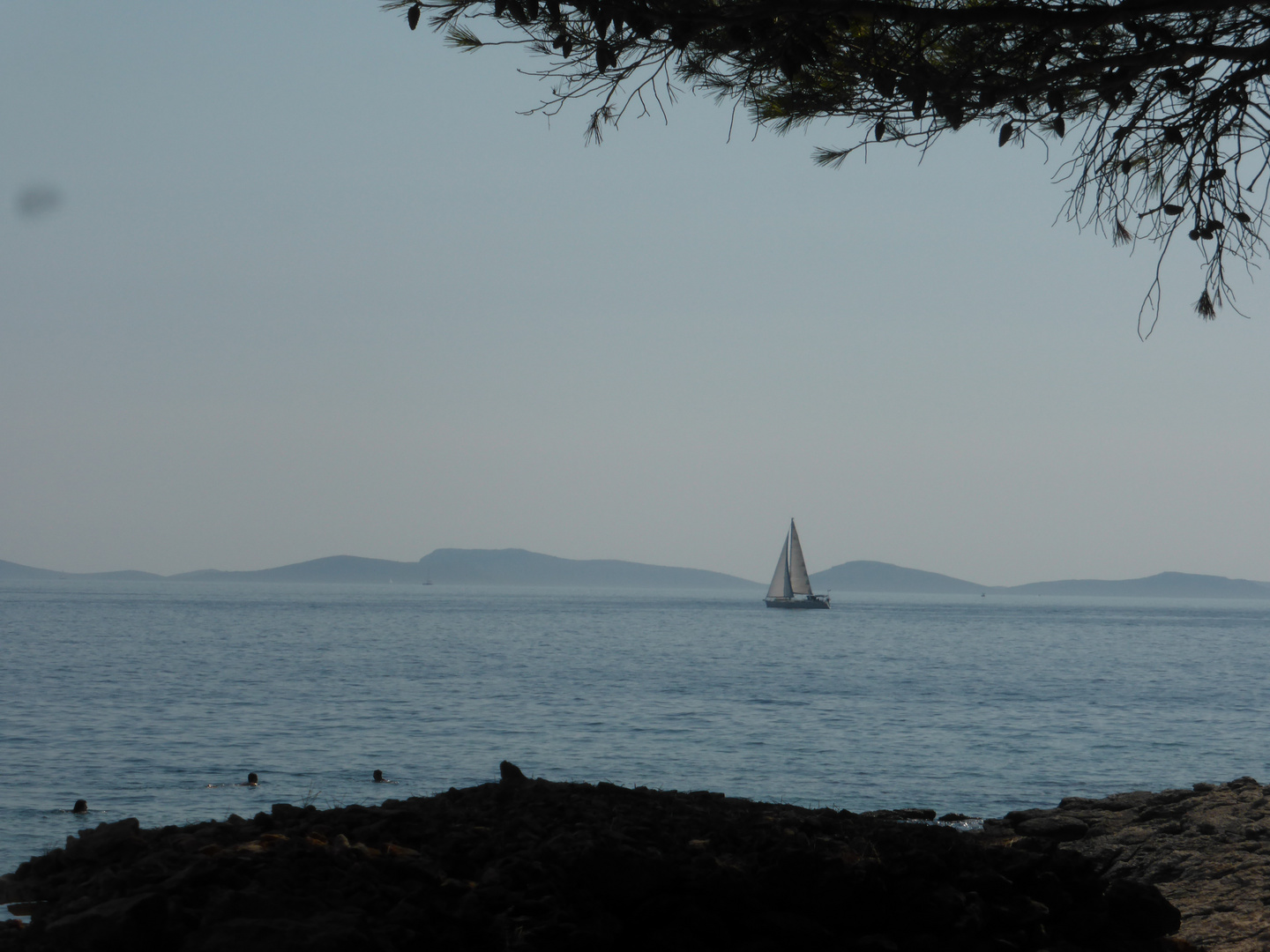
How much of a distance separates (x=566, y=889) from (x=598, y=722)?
25281 mm

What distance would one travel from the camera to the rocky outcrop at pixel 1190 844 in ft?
24.4

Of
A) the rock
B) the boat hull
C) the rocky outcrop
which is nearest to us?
the rocky outcrop

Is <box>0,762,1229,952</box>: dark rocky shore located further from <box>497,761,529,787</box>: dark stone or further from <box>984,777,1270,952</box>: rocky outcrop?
<box>497,761,529,787</box>: dark stone

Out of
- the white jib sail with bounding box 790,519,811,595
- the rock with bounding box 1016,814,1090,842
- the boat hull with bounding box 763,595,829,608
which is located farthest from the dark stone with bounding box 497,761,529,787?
the boat hull with bounding box 763,595,829,608

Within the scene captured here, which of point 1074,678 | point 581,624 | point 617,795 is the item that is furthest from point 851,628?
point 617,795

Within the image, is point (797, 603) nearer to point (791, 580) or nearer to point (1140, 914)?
point (791, 580)

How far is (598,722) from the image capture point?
100 feet

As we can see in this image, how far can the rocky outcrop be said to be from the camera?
24.4 feet

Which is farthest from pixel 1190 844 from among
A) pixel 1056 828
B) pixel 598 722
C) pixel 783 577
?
pixel 783 577

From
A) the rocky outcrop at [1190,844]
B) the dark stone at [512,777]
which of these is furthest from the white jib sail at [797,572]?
the dark stone at [512,777]

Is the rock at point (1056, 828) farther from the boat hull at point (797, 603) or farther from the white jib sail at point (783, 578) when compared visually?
the boat hull at point (797, 603)

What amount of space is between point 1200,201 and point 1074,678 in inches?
1841

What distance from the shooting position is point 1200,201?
26.2 ft

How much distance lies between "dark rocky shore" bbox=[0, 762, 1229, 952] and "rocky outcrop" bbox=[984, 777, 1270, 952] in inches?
13.0
